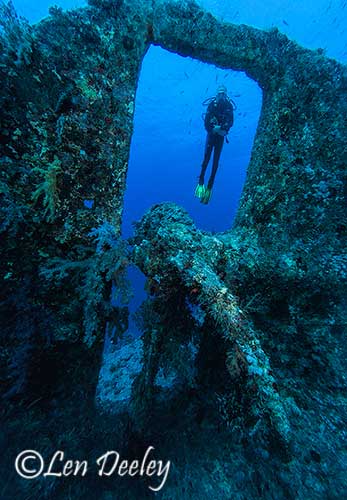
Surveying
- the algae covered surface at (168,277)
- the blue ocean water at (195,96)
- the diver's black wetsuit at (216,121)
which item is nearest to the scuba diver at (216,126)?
the diver's black wetsuit at (216,121)

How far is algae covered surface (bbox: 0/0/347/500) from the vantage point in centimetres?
224

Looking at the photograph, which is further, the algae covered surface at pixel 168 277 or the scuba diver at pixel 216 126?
the scuba diver at pixel 216 126

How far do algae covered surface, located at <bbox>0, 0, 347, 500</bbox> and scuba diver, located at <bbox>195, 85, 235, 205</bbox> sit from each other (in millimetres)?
3155

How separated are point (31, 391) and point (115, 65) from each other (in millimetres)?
3443

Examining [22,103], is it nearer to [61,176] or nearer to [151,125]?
[61,176]

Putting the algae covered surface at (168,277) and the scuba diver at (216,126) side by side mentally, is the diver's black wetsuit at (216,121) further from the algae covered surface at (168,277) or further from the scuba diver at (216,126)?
the algae covered surface at (168,277)

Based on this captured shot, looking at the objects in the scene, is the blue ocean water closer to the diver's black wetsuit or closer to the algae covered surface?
the algae covered surface

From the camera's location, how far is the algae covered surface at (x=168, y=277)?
224 cm

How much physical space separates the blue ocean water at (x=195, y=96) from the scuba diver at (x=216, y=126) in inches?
84.3

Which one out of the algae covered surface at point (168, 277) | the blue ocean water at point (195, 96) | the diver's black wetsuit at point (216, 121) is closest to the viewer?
the algae covered surface at point (168, 277)

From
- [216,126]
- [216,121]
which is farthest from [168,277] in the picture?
[216,121]

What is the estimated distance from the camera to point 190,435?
9.74 ft

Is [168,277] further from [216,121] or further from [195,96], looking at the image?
[195,96]

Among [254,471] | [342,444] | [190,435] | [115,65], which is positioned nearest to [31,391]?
[190,435]
